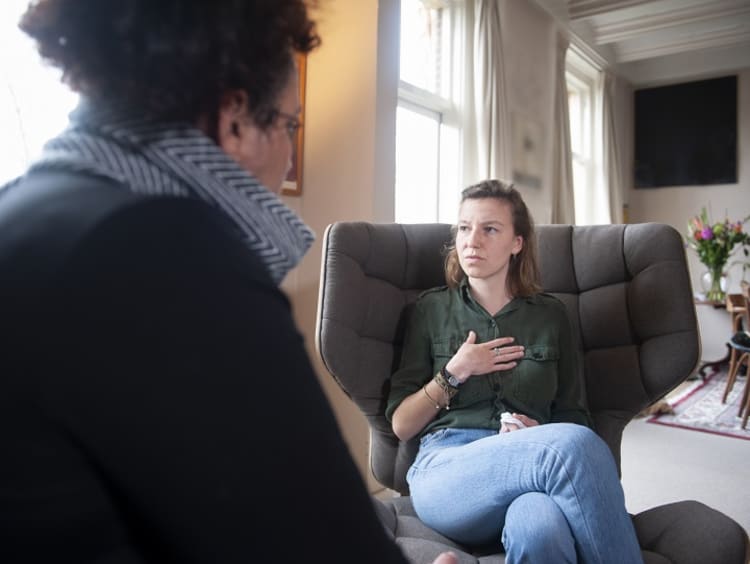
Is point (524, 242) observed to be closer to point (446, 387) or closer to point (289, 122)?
point (446, 387)

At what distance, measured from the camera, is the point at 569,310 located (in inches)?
67.4

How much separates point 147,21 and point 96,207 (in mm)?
167

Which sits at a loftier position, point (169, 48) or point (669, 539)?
point (169, 48)

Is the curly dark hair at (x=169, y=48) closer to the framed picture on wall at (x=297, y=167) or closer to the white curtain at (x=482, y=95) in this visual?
the framed picture on wall at (x=297, y=167)

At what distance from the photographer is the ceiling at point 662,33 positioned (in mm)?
4438

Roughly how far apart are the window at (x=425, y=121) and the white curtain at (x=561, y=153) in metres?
1.20

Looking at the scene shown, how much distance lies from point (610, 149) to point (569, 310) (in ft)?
14.9

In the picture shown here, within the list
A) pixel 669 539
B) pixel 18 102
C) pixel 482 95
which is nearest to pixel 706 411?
pixel 482 95

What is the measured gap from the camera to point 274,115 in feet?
1.83

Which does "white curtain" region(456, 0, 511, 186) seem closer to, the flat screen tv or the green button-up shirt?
the green button-up shirt

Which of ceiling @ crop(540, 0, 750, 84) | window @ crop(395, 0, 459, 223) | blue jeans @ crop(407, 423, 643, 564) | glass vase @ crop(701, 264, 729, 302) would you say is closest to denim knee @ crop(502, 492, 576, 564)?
blue jeans @ crop(407, 423, 643, 564)

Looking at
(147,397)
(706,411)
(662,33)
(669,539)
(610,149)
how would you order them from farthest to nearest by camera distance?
1. (610,149)
2. (662,33)
3. (706,411)
4. (669,539)
5. (147,397)

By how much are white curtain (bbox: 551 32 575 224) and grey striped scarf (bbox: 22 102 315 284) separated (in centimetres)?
427

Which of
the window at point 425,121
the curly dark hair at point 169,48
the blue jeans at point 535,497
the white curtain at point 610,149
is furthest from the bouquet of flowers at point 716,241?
the curly dark hair at point 169,48
